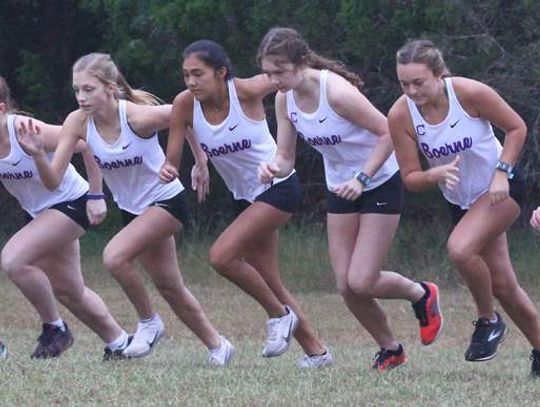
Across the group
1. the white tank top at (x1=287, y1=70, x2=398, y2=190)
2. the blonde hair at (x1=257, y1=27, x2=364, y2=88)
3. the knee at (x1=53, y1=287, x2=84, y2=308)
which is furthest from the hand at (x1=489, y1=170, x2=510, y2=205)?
the knee at (x1=53, y1=287, x2=84, y2=308)

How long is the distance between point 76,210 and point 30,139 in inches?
27.3

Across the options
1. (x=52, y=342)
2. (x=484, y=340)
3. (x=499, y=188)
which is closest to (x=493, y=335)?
(x=484, y=340)

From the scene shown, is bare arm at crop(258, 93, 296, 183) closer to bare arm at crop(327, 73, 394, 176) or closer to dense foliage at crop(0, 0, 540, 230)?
bare arm at crop(327, 73, 394, 176)

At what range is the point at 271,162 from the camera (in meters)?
7.77

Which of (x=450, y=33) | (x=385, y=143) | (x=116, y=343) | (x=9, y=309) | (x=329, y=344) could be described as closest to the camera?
(x=385, y=143)

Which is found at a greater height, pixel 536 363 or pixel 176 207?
pixel 176 207

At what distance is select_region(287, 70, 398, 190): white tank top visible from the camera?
25.4 ft

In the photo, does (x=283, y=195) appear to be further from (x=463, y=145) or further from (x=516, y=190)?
(x=516, y=190)

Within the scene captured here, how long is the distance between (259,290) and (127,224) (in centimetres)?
95

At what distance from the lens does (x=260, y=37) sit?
62.6ft

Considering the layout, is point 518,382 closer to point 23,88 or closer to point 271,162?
point 271,162

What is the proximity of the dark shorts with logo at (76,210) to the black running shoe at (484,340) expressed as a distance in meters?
2.63

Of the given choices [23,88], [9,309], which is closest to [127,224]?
[9,309]

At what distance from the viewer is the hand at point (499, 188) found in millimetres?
7102
